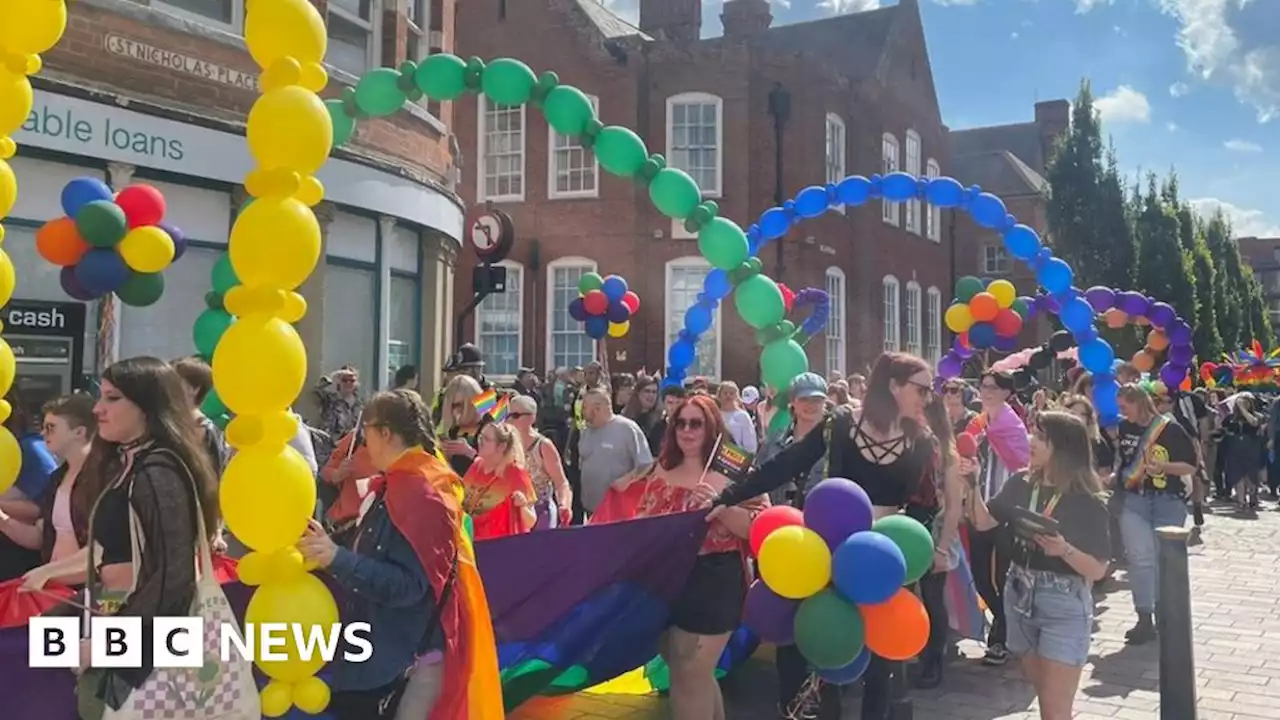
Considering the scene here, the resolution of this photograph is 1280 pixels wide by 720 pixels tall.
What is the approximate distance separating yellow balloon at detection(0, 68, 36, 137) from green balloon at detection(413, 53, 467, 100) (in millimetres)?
2357

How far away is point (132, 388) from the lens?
3178 millimetres

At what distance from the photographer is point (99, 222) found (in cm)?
659

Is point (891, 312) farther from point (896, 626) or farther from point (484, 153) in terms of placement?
point (896, 626)

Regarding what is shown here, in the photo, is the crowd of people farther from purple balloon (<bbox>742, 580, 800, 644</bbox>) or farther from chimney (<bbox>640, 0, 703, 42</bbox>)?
chimney (<bbox>640, 0, 703, 42</bbox>)

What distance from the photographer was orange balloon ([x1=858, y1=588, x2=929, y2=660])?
12.0ft

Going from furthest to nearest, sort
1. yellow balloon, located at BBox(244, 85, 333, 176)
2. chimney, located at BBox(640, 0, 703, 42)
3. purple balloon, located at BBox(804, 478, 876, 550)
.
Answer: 1. chimney, located at BBox(640, 0, 703, 42)
2. purple balloon, located at BBox(804, 478, 876, 550)
3. yellow balloon, located at BBox(244, 85, 333, 176)

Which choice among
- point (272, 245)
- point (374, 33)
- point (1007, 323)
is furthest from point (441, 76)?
point (1007, 323)

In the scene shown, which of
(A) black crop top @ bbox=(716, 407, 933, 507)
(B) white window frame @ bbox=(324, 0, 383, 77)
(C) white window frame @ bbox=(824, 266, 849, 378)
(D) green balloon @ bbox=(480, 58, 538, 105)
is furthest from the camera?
(C) white window frame @ bbox=(824, 266, 849, 378)

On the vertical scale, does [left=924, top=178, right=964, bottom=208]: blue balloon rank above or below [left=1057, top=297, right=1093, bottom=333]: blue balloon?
above

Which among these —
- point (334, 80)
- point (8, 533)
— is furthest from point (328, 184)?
point (8, 533)

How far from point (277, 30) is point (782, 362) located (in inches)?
151

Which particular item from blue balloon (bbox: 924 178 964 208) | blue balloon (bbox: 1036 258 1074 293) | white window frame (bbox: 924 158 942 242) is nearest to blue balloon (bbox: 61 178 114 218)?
blue balloon (bbox: 924 178 964 208)

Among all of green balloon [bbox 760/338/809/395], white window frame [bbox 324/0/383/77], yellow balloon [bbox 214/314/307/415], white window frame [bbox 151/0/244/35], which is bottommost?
yellow balloon [bbox 214/314/307/415]

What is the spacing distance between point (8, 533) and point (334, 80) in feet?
27.6
